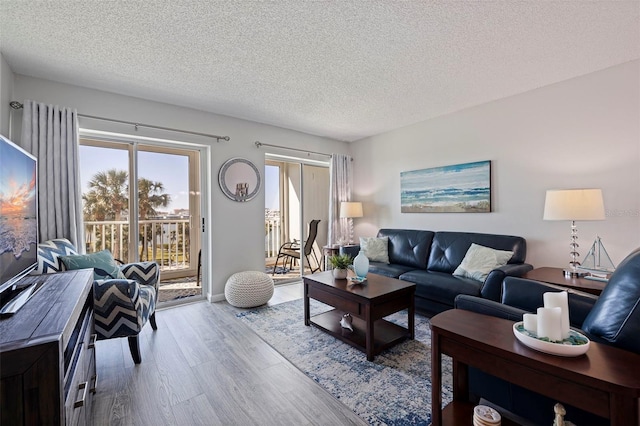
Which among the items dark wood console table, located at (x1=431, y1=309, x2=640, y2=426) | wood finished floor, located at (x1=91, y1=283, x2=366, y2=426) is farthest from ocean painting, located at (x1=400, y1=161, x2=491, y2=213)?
wood finished floor, located at (x1=91, y1=283, x2=366, y2=426)

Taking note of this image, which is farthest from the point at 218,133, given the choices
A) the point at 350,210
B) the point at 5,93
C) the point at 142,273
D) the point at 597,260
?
the point at 597,260

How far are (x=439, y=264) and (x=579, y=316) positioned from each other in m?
2.11

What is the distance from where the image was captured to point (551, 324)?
1.07 m

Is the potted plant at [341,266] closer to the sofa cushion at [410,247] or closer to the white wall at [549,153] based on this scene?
the sofa cushion at [410,247]

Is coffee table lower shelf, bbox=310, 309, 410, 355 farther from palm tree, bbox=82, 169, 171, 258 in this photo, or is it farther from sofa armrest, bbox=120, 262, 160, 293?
palm tree, bbox=82, 169, 171, 258

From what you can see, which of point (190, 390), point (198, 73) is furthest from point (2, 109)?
point (190, 390)

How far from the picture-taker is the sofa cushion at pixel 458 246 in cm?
305

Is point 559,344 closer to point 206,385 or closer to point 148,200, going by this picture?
point 206,385

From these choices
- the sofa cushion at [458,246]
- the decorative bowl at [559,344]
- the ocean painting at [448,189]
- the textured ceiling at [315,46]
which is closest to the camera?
the decorative bowl at [559,344]

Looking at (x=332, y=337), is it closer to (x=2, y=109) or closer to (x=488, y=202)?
(x=488, y=202)

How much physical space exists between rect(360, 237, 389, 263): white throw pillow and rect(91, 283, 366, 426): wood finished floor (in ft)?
6.43

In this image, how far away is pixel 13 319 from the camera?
43.2 inches

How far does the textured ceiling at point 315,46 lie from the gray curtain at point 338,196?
1.77 m

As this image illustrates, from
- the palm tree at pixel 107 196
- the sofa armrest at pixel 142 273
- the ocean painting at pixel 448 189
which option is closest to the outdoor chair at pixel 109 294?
the sofa armrest at pixel 142 273
